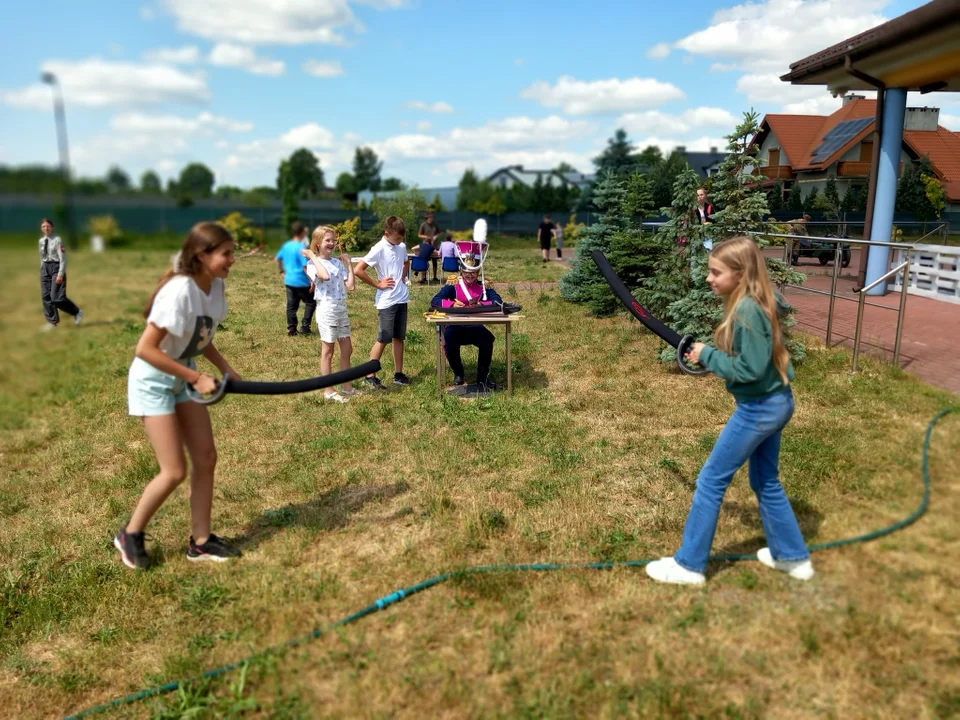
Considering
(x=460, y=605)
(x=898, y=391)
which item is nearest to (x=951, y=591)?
(x=460, y=605)

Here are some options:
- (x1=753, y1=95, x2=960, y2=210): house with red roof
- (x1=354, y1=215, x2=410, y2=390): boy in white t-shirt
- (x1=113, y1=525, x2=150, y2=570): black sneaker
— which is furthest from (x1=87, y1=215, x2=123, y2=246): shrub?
(x1=753, y1=95, x2=960, y2=210): house with red roof

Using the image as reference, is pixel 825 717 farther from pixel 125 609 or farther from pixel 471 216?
pixel 471 216

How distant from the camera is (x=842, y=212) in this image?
11.9 meters

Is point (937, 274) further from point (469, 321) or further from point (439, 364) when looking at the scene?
point (439, 364)

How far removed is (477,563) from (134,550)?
203 cm

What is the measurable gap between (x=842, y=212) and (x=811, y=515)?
934 cm

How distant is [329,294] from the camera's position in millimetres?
7676

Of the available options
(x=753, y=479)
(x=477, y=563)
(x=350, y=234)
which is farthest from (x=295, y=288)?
(x=350, y=234)

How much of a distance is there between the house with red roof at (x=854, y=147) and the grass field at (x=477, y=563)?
5625 mm

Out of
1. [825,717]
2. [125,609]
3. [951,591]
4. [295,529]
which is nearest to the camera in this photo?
[825,717]

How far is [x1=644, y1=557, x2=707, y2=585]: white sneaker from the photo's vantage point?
12.0ft

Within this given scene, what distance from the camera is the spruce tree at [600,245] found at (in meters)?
12.2

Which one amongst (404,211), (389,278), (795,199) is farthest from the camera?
(404,211)

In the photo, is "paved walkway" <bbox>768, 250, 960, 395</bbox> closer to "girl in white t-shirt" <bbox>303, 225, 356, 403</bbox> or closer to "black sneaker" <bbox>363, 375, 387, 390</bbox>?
"black sneaker" <bbox>363, 375, 387, 390</bbox>
